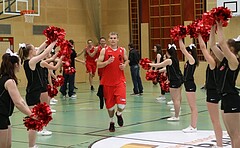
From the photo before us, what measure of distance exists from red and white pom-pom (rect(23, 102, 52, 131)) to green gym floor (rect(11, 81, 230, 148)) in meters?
2.34

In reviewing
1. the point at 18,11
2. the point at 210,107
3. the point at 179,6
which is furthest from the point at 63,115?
the point at 179,6

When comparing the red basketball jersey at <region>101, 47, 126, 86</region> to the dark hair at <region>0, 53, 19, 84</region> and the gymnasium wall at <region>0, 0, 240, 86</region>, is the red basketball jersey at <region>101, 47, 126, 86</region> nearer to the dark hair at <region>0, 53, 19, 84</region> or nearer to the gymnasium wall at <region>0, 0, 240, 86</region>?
the dark hair at <region>0, 53, 19, 84</region>

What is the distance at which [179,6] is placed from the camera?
869 inches

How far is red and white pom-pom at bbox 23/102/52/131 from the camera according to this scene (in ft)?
16.6

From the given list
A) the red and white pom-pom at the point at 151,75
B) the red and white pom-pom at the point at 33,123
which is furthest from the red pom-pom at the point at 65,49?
the red and white pom-pom at the point at 33,123

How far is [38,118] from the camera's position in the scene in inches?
201

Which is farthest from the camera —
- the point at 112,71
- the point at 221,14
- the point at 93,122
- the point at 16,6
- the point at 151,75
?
the point at 16,6

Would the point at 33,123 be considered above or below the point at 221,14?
below

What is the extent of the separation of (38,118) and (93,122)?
5.12 m

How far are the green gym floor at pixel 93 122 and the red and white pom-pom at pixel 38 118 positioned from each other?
234 cm

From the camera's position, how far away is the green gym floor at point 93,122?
8.06 m

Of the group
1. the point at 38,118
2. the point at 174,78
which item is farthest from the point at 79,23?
the point at 38,118

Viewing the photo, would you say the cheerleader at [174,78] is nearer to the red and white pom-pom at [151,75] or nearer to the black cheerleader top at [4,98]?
the red and white pom-pom at [151,75]

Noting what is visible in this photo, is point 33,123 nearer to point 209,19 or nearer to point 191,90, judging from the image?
point 209,19
